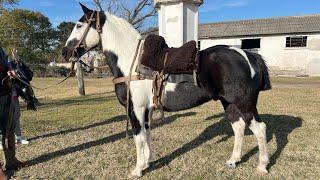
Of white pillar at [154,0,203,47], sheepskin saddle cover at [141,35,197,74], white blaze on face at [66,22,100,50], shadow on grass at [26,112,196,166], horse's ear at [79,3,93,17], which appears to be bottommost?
shadow on grass at [26,112,196,166]

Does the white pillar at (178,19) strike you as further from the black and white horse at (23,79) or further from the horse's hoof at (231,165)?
the horse's hoof at (231,165)

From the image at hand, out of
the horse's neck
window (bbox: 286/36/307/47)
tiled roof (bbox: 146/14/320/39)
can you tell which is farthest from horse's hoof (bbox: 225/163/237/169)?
window (bbox: 286/36/307/47)

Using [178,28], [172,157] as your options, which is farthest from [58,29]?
[172,157]

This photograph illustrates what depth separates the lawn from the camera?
4.86 metres

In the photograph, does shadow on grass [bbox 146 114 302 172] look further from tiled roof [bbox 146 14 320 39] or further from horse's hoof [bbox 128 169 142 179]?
tiled roof [bbox 146 14 320 39]

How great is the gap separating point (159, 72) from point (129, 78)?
0.42m

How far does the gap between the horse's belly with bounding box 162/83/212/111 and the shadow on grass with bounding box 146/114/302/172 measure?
1081mm

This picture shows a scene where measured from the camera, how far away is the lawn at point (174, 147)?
4.86 metres

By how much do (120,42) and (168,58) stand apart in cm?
72

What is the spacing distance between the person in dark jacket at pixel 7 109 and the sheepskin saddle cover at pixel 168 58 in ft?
6.39

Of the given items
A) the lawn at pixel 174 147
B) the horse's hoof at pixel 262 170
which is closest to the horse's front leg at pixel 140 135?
the lawn at pixel 174 147

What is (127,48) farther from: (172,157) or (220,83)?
(172,157)

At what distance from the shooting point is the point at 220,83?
4.52 meters

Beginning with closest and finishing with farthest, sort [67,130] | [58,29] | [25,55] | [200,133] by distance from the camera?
1. [200,133]
2. [67,130]
3. [25,55]
4. [58,29]
